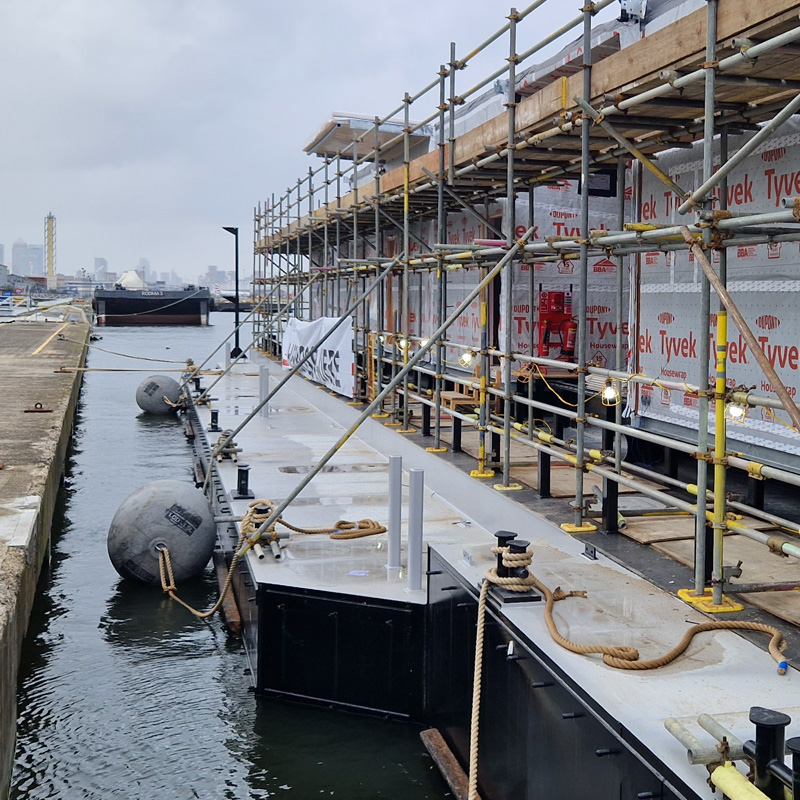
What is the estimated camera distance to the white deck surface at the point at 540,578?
15.8 feet

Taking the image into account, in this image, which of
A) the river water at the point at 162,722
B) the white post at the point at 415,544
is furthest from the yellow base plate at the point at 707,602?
the river water at the point at 162,722

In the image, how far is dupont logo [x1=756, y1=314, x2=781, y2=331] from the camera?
31.0 feet

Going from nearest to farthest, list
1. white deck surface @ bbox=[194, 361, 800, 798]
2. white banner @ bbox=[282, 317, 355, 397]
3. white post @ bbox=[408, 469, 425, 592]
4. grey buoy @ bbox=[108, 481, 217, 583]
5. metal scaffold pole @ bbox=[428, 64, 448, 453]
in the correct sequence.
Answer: white deck surface @ bbox=[194, 361, 800, 798] < white post @ bbox=[408, 469, 425, 592] < grey buoy @ bbox=[108, 481, 217, 583] < metal scaffold pole @ bbox=[428, 64, 448, 453] < white banner @ bbox=[282, 317, 355, 397]

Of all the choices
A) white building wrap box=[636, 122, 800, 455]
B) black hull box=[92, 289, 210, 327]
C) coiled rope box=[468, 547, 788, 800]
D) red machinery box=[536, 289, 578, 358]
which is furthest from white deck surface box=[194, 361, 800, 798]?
black hull box=[92, 289, 210, 327]

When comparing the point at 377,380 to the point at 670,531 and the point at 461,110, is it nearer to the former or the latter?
the point at 461,110

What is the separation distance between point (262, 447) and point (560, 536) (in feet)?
24.5

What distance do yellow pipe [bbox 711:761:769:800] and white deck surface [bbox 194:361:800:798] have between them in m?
0.13

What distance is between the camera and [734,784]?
3.79 meters

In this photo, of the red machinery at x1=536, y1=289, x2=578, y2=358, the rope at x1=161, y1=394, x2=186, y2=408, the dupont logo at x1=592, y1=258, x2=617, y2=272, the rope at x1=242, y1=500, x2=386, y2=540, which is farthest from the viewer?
the rope at x1=161, y1=394, x2=186, y2=408

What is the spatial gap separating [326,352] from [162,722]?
1321cm

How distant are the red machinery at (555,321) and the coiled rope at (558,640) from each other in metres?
10.8

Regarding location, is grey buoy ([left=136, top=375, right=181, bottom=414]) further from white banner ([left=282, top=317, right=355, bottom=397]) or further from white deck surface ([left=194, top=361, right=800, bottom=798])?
white deck surface ([left=194, top=361, right=800, bottom=798])

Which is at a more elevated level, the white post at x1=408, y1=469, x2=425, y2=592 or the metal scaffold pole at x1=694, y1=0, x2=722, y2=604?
the metal scaffold pole at x1=694, y1=0, x2=722, y2=604

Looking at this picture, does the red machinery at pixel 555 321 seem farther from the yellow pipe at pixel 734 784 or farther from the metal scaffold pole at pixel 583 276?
the yellow pipe at pixel 734 784
